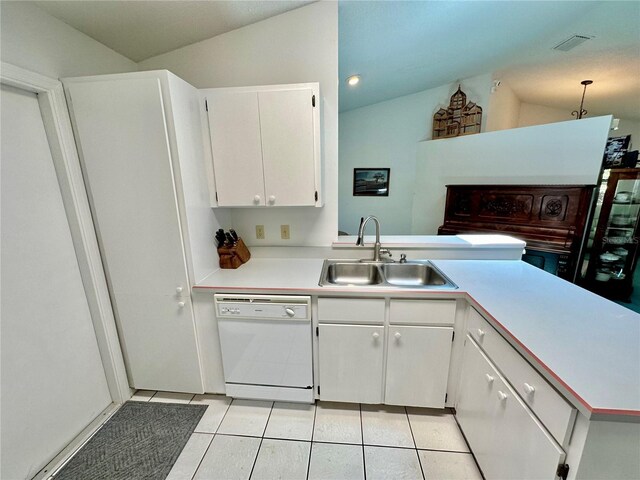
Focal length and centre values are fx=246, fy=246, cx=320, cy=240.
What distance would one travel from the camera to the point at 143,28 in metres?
1.46

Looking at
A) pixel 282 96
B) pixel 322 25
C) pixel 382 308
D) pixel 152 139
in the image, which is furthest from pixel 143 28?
pixel 382 308

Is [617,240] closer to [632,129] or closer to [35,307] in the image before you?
[632,129]

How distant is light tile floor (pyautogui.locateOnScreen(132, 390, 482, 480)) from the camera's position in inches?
51.5

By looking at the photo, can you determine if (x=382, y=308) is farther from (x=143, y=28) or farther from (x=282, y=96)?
(x=143, y=28)

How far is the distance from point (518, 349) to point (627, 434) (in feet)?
1.01

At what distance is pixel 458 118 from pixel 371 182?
1.64 meters

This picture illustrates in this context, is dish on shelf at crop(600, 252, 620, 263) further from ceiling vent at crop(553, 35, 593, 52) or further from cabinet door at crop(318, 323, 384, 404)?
cabinet door at crop(318, 323, 384, 404)

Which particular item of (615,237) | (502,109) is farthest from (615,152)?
(502,109)

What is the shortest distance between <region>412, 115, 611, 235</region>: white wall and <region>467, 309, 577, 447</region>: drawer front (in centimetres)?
292

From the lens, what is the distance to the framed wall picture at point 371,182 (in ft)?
15.0

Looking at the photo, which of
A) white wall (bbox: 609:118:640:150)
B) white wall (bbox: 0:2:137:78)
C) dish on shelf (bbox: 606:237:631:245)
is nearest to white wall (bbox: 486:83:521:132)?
dish on shelf (bbox: 606:237:631:245)

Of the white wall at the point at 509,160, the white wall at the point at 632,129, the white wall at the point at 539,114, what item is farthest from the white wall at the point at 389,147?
the white wall at the point at 632,129

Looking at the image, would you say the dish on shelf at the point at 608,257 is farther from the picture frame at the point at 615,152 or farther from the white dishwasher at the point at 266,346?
the white dishwasher at the point at 266,346

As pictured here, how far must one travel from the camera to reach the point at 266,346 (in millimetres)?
1539
